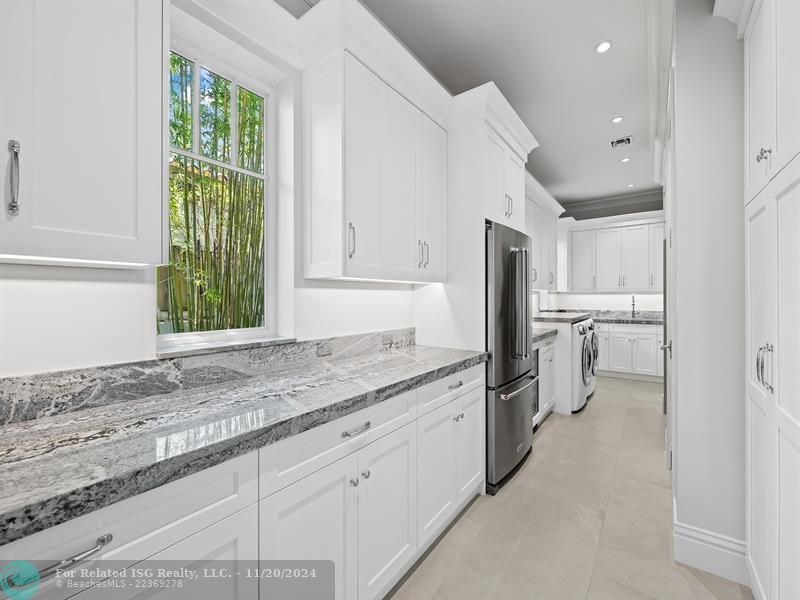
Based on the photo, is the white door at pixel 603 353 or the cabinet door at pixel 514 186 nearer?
the cabinet door at pixel 514 186

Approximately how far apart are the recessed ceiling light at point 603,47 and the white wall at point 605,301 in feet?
14.5

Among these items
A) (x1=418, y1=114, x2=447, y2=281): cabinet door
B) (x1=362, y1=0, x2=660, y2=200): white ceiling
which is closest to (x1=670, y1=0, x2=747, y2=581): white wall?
(x1=362, y1=0, x2=660, y2=200): white ceiling

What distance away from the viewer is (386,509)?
1.55m

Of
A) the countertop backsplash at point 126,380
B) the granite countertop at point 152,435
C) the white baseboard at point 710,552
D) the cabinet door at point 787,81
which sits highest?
the cabinet door at point 787,81

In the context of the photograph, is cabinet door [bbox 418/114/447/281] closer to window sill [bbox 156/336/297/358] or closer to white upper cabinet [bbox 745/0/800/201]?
window sill [bbox 156/336/297/358]

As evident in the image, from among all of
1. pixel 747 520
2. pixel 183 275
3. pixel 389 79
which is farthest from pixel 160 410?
pixel 747 520

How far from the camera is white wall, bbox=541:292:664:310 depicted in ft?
20.8

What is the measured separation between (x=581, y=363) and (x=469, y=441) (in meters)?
2.58

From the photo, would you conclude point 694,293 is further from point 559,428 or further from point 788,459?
point 559,428

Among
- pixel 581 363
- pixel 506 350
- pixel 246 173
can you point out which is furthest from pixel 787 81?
pixel 581 363

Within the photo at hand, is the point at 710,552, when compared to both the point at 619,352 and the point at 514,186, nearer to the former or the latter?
the point at 514,186

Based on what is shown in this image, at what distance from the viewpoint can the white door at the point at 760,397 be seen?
1.31 m

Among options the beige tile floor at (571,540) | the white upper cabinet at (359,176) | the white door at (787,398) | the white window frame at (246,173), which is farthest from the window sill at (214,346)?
the white door at (787,398)

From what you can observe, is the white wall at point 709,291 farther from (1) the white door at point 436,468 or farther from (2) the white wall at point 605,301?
(2) the white wall at point 605,301
